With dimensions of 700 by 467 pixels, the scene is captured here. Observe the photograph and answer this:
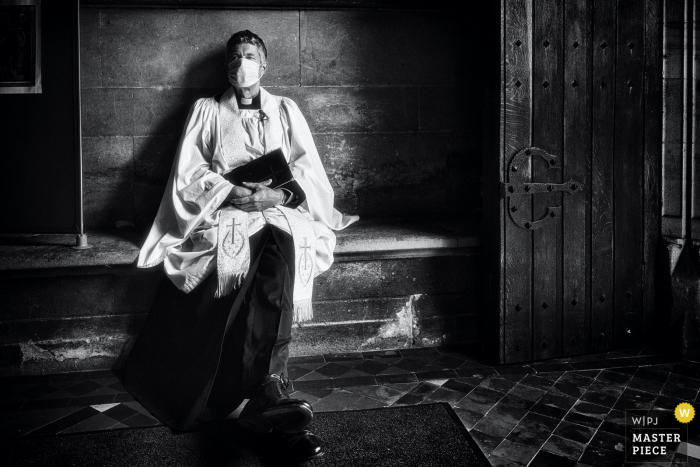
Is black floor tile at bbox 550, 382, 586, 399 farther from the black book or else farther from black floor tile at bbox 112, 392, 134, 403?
black floor tile at bbox 112, 392, 134, 403

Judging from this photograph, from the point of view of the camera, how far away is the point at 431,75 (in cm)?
473

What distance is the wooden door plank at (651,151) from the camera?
403 cm

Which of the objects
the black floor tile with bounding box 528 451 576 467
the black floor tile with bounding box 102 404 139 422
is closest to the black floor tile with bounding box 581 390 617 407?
the black floor tile with bounding box 528 451 576 467

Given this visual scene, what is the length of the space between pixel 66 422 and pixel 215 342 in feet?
2.65

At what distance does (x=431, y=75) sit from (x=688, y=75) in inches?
65.2

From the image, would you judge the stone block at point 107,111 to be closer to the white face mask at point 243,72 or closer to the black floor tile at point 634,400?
the white face mask at point 243,72

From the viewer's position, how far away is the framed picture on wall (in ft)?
12.7

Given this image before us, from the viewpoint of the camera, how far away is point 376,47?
464 cm

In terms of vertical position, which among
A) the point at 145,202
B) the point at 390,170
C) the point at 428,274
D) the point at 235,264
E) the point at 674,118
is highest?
the point at 674,118

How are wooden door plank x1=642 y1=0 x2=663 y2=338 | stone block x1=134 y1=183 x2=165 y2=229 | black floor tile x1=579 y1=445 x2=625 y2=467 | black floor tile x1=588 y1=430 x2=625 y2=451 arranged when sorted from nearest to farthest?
1. black floor tile x1=579 y1=445 x2=625 y2=467
2. black floor tile x1=588 y1=430 x2=625 y2=451
3. wooden door plank x1=642 y1=0 x2=663 y2=338
4. stone block x1=134 y1=183 x2=165 y2=229

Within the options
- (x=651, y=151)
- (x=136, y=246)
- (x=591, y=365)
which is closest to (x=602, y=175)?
(x=651, y=151)

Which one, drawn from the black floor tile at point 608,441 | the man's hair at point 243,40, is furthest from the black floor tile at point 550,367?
the man's hair at point 243,40

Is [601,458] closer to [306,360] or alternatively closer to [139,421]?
[306,360]

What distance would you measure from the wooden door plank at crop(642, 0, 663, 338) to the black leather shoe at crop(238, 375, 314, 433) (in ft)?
8.07
